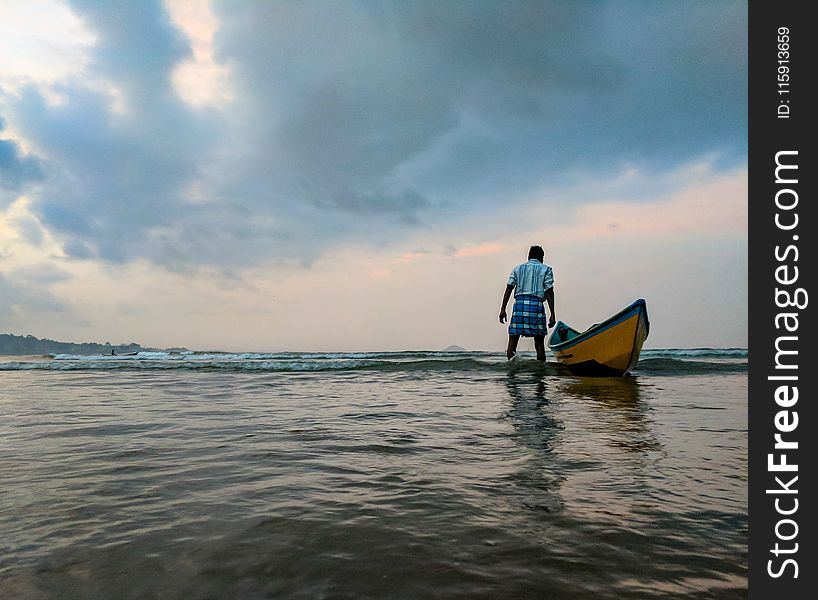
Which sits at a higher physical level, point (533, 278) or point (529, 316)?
point (533, 278)

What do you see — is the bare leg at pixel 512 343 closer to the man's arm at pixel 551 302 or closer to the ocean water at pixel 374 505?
the man's arm at pixel 551 302

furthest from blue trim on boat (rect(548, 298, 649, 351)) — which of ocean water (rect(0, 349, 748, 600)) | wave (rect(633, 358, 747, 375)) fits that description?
ocean water (rect(0, 349, 748, 600))

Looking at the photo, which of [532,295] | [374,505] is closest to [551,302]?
[532,295]

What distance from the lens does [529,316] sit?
9.27 metres

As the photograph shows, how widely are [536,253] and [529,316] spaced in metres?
1.28

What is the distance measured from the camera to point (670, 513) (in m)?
1.72

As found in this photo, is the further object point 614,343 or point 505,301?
point 505,301

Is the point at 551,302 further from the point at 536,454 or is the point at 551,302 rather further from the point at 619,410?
the point at 536,454

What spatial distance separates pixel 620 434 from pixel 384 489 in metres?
1.96

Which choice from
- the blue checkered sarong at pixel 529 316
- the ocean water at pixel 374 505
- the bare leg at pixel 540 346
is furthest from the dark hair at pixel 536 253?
the ocean water at pixel 374 505

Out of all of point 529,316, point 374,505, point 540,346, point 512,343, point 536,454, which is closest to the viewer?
point 374,505

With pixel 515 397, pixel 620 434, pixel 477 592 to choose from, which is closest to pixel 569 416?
pixel 620 434

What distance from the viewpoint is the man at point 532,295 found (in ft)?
30.4
